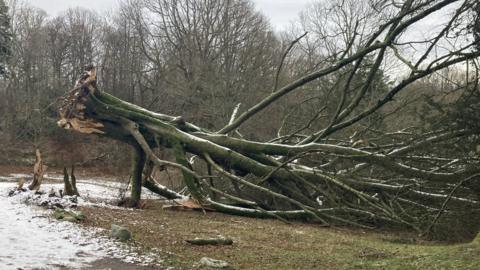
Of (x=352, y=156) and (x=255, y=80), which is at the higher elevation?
(x=255, y=80)

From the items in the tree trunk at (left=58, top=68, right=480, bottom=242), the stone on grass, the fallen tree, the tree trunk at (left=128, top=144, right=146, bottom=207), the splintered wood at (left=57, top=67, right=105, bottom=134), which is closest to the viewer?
the stone on grass

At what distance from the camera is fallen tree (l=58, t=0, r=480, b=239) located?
31.4ft

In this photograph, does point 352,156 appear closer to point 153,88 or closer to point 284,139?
point 284,139

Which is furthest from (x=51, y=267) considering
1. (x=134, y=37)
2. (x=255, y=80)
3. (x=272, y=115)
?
(x=134, y=37)

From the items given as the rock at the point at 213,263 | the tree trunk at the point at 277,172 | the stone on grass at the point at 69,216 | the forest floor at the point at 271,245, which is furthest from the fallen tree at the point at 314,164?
the rock at the point at 213,263

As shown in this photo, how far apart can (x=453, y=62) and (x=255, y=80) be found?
21.5m

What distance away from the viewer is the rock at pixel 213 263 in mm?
6340

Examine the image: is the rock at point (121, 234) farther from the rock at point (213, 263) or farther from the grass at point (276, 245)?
the rock at point (213, 263)

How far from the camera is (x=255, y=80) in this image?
2861 centimetres

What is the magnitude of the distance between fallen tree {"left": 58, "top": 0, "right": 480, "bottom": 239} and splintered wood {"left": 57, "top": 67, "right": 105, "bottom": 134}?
0.02 m

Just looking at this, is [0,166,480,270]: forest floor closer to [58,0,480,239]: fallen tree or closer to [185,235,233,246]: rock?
[185,235,233,246]: rock

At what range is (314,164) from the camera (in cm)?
1284

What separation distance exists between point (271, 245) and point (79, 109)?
6.25 metres

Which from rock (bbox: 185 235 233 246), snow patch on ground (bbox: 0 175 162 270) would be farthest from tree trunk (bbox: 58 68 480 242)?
snow patch on ground (bbox: 0 175 162 270)
